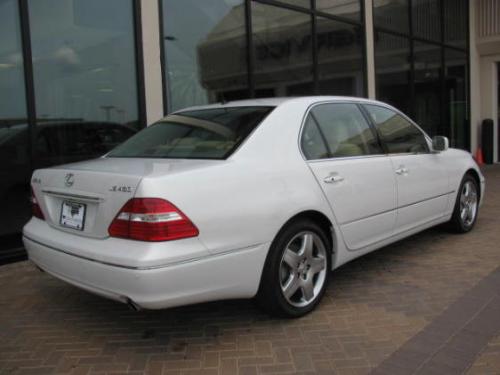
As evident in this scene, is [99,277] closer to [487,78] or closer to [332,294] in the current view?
[332,294]

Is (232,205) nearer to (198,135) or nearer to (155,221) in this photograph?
(155,221)

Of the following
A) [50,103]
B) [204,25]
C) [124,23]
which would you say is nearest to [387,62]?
[204,25]

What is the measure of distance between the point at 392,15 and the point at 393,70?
1.15m

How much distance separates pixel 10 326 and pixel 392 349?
2.57 m

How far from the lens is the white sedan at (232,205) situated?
2.83 m

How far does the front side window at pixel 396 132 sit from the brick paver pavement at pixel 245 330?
108cm

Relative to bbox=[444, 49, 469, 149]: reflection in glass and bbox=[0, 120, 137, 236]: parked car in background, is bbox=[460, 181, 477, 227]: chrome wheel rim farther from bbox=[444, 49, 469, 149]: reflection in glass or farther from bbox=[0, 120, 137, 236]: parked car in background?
bbox=[444, 49, 469, 149]: reflection in glass

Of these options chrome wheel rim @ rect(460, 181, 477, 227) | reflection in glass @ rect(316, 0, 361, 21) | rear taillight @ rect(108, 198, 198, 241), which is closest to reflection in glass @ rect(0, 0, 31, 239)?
rear taillight @ rect(108, 198, 198, 241)

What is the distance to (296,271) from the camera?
3516 mm

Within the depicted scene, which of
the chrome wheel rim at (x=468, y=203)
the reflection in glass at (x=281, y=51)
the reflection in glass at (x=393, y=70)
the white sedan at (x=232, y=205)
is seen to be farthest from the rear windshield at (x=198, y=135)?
the reflection in glass at (x=393, y=70)

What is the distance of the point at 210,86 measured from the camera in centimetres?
754

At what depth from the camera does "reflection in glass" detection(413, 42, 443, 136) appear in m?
12.2

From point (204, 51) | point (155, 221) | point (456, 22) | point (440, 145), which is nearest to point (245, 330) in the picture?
point (155, 221)

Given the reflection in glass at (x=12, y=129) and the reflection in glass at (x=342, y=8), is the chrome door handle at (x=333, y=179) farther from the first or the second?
the reflection in glass at (x=342, y=8)
